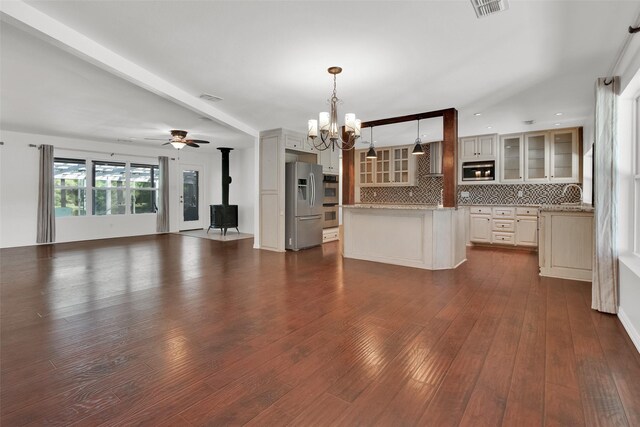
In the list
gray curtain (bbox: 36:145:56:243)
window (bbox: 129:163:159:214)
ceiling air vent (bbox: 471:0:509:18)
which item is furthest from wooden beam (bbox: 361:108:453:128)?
gray curtain (bbox: 36:145:56:243)

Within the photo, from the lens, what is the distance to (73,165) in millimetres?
7973

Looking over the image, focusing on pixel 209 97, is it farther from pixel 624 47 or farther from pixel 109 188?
pixel 109 188

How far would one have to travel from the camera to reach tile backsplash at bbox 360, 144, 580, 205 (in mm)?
6652

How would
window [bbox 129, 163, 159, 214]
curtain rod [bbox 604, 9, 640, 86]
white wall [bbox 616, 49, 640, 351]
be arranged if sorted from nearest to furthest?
curtain rod [bbox 604, 9, 640, 86] < white wall [bbox 616, 49, 640, 351] < window [bbox 129, 163, 159, 214]

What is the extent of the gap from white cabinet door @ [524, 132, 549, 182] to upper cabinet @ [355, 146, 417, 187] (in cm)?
242

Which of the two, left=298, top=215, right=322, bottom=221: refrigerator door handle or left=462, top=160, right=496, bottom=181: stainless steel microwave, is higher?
left=462, top=160, right=496, bottom=181: stainless steel microwave

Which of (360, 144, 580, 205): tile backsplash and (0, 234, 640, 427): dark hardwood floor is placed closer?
(0, 234, 640, 427): dark hardwood floor

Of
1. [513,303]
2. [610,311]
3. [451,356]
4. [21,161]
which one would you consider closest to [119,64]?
[451,356]

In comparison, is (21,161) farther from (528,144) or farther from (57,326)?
(528,144)

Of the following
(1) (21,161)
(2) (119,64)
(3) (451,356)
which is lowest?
(3) (451,356)

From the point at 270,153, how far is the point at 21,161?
5727 mm

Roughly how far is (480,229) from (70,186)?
32.6 ft

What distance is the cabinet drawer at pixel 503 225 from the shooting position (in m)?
6.54

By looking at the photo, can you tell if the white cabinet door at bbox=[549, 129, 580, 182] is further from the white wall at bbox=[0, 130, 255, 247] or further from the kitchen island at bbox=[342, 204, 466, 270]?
the white wall at bbox=[0, 130, 255, 247]
